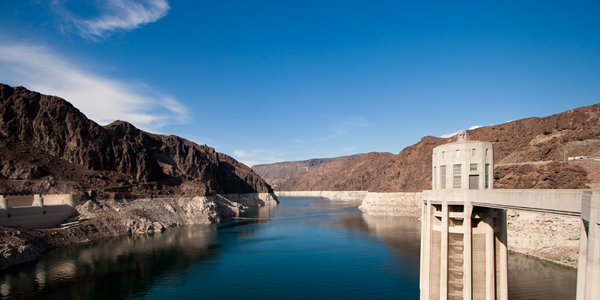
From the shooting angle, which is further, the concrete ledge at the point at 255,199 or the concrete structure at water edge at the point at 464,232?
the concrete ledge at the point at 255,199

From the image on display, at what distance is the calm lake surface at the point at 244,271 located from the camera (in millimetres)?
29250

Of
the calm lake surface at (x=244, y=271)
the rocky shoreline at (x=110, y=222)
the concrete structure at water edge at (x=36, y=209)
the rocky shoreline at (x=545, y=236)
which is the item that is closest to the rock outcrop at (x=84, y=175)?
the rocky shoreline at (x=110, y=222)

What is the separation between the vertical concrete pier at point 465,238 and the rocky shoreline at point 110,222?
145 feet

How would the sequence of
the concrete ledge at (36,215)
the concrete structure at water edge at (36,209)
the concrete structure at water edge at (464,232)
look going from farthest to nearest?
the concrete structure at water edge at (36,209) < the concrete ledge at (36,215) < the concrete structure at water edge at (464,232)

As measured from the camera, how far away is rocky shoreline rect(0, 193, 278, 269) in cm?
4078

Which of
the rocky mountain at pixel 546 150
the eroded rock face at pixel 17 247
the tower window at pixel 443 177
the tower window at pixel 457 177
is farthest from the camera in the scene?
the rocky mountain at pixel 546 150

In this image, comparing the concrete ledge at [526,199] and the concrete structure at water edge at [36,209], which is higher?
the concrete ledge at [526,199]

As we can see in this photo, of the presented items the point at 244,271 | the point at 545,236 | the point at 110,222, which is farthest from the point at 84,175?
the point at 545,236

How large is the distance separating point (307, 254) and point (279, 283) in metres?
13.6

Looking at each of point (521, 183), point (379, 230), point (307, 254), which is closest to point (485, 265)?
point (307, 254)

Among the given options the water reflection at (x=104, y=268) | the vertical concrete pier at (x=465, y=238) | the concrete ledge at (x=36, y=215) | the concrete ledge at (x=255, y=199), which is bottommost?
the concrete ledge at (x=255, y=199)

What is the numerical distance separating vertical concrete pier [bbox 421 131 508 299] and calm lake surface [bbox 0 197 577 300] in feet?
35.7

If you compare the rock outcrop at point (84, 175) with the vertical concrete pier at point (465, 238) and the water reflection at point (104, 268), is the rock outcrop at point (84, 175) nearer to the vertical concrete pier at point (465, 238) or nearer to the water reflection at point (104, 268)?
the water reflection at point (104, 268)

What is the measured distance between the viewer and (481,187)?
58.0ft
